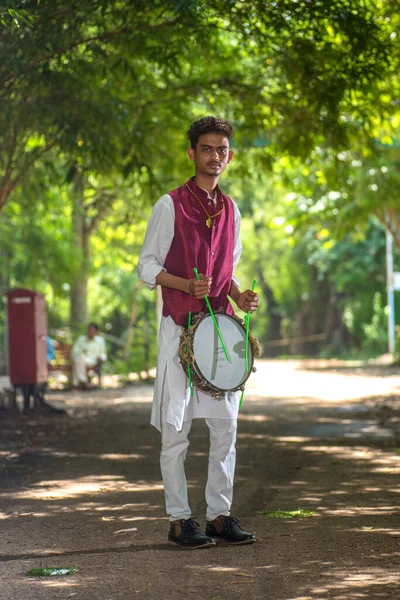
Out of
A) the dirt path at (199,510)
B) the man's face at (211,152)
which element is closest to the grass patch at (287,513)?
the dirt path at (199,510)

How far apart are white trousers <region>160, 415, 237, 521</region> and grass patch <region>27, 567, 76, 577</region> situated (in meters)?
0.74

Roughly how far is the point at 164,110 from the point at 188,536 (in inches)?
464

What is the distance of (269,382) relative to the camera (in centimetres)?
2770

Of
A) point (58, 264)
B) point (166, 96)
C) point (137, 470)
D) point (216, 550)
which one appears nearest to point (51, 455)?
point (137, 470)

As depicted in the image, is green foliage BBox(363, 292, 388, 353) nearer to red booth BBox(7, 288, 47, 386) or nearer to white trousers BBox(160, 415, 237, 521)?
red booth BBox(7, 288, 47, 386)

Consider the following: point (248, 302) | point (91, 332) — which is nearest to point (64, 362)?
point (91, 332)

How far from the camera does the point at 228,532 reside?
6480 millimetres

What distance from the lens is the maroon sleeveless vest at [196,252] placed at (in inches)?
253

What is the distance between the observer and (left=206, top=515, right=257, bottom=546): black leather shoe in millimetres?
6469

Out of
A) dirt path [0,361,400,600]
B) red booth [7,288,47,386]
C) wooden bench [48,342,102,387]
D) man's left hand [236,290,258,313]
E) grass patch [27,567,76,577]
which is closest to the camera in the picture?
dirt path [0,361,400,600]

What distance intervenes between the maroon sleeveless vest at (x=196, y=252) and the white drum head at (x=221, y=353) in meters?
0.11

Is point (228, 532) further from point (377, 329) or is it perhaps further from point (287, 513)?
point (377, 329)

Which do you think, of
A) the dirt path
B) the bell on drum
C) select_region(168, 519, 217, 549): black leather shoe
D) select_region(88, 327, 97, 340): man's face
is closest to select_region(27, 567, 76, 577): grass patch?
the dirt path

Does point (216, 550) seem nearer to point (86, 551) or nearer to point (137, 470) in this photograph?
point (86, 551)
